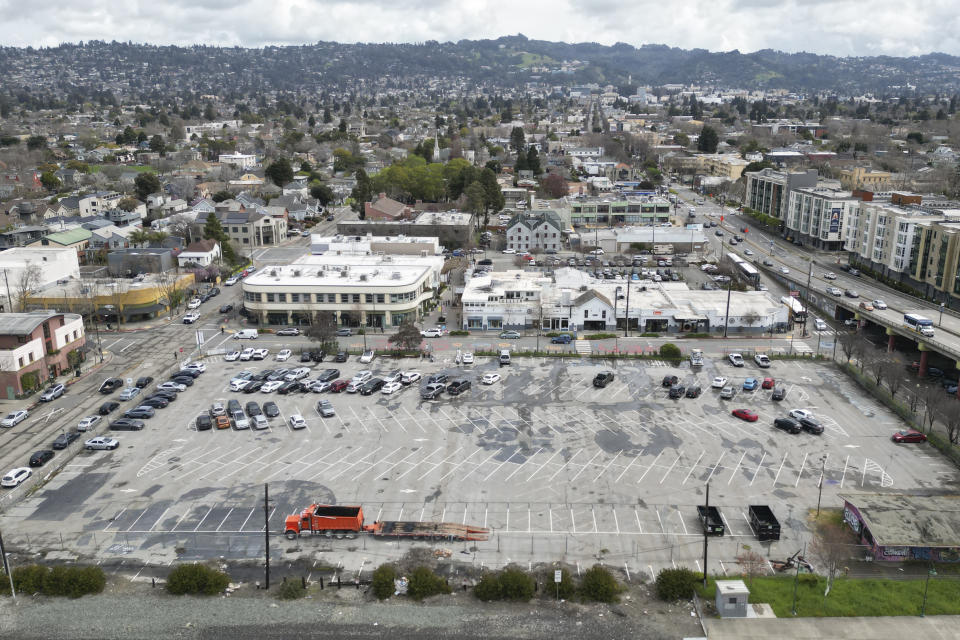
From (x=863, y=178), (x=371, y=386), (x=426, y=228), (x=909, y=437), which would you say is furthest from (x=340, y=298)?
(x=863, y=178)

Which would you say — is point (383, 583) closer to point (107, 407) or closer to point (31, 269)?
point (107, 407)

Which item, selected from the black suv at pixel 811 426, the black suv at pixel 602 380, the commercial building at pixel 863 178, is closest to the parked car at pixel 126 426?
the black suv at pixel 602 380

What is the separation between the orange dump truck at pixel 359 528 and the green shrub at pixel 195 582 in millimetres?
2695

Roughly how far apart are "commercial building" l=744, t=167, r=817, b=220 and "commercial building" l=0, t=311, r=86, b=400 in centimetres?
5793

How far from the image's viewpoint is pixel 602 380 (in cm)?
3084

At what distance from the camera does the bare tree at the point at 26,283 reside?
40.4 meters

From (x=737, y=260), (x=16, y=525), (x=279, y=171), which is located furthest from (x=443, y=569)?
(x=279, y=171)

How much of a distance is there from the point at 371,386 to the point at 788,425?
16.7 meters

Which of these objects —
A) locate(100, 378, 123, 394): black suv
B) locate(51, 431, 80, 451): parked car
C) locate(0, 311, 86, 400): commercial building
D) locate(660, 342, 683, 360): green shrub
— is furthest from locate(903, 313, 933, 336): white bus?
locate(0, 311, 86, 400): commercial building

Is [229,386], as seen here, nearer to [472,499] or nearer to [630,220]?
[472,499]

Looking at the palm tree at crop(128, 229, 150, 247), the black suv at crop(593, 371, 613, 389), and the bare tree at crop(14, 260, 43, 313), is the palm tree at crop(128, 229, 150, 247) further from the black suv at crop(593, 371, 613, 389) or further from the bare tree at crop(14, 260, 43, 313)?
the black suv at crop(593, 371, 613, 389)

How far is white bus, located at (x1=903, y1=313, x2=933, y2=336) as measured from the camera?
1316 inches

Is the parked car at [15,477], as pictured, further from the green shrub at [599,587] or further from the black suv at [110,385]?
the green shrub at [599,587]

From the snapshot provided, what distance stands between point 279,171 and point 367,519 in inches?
2811
